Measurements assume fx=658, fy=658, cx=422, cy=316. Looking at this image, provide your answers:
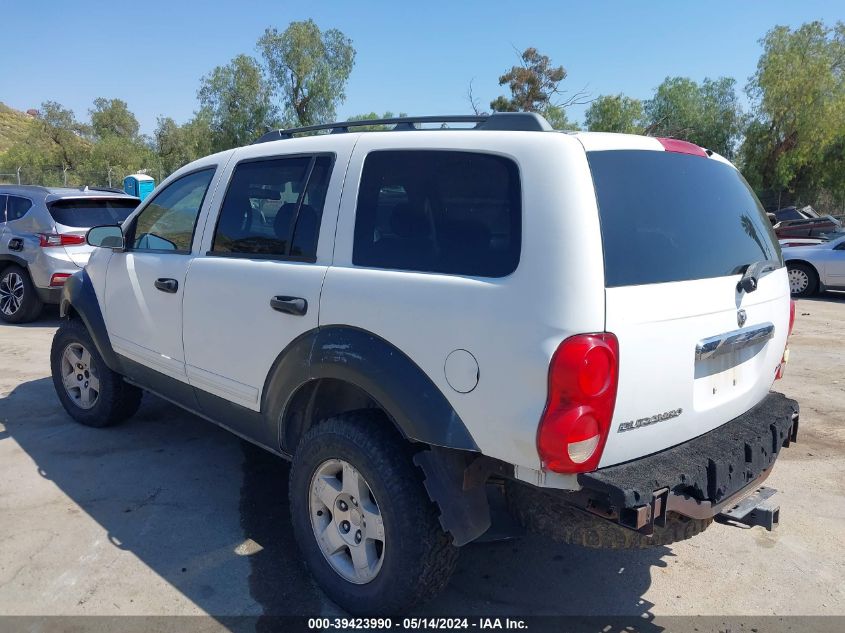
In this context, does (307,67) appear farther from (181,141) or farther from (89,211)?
(89,211)

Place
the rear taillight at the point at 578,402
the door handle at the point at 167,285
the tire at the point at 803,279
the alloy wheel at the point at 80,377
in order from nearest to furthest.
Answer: the rear taillight at the point at 578,402 < the door handle at the point at 167,285 < the alloy wheel at the point at 80,377 < the tire at the point at 803,279

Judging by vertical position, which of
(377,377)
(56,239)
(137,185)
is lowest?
(377,377)

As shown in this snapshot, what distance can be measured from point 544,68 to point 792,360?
3222 centimetres

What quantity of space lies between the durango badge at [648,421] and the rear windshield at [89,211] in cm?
753

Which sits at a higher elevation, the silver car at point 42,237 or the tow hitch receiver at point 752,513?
the silver car at point 42,237

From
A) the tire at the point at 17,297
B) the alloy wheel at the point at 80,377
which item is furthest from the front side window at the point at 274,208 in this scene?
the tire at the point at 17,297

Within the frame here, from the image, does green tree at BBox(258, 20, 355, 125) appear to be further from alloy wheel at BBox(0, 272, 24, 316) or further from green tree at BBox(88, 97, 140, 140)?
alloy wheel at BBox(0, 272, 24, 316)

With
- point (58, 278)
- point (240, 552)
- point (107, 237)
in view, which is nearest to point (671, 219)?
point (240, 552)

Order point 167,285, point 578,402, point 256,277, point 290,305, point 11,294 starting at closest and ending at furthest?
point 578,402 < point 290,305 < point 256,277 < point 167,285 < point 11,294

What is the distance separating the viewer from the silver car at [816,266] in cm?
1248

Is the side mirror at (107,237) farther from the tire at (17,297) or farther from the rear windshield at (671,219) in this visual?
the tire at (17,297)

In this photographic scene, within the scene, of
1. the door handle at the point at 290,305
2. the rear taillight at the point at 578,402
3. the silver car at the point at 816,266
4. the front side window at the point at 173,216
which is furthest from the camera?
the silver car at the point at 816,266

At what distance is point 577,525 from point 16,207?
897 centimetres

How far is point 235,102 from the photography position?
43312 mm
